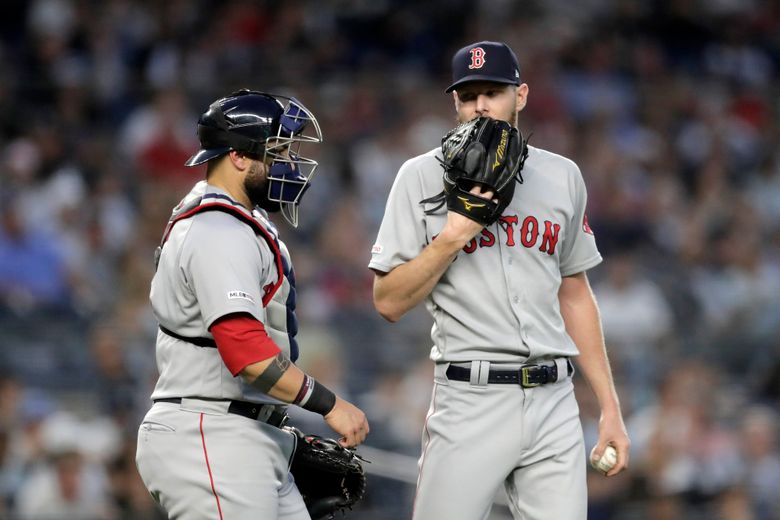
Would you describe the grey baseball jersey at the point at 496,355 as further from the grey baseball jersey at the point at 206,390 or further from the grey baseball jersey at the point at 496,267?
the grey baseball jersey at the point at 206,390

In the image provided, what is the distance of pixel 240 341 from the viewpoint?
11.7ft

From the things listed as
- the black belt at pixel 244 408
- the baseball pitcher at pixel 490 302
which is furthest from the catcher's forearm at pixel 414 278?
the black belt at pixel 244 408

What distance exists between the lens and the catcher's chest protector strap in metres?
3.74

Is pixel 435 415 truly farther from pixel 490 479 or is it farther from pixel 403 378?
pixel 403 378

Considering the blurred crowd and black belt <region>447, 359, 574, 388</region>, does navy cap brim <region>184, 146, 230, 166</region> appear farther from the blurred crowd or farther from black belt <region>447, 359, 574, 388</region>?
the blurred crowd

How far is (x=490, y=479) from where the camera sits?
385 centimetres

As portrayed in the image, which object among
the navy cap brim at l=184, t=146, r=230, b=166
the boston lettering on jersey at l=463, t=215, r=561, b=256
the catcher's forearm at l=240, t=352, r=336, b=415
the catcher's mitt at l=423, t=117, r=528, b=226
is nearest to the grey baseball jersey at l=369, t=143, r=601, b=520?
the boston lettering on jersey at l=463, t=215, r=561, b=256

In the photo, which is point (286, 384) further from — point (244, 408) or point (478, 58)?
point (478, 58)

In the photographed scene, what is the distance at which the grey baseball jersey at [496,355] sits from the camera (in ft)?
12.7

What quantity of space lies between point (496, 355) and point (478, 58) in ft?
3.18

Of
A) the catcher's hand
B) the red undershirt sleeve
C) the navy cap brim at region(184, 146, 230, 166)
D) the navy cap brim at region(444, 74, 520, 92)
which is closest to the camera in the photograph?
the red undershirt sleeve

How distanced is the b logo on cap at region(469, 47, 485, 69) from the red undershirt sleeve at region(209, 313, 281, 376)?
1.13 m

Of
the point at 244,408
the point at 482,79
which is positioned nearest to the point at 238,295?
the point at 244,408

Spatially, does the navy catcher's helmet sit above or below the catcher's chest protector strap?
above
